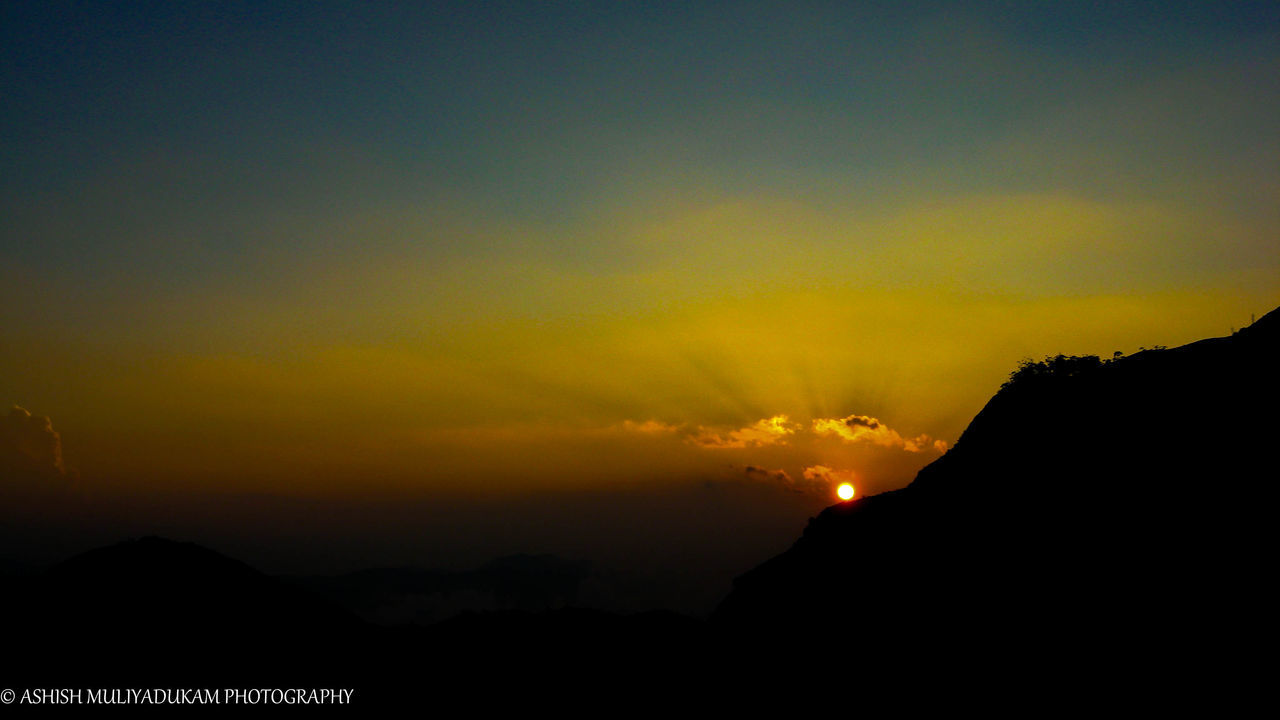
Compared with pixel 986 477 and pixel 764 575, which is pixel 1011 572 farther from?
pixel 764 575

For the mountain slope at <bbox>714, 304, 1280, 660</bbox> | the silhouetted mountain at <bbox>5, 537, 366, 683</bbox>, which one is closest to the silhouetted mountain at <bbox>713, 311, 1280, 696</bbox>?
the mountain slope at <bbox>714, 304, 1280, 660</bbox>

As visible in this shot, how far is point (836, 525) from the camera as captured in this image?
44000 mm

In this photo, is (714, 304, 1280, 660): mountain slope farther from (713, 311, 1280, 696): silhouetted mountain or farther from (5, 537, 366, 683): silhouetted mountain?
(5, 537, 366, 683): silhouetted mountain

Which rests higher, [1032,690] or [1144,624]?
[1144,624]

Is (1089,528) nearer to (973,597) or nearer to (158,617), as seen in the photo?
(973,597)

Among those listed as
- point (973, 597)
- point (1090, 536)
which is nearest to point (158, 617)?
point (973, 597)

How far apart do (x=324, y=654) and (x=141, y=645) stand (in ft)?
41.1

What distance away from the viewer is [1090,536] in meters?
25.6

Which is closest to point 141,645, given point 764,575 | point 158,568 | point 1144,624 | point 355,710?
point 158,568

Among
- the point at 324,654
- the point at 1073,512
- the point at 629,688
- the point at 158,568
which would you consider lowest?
the point at 629,688

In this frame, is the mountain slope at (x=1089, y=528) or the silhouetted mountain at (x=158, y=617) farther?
the silhouetted mountain at (x=158, y=617)

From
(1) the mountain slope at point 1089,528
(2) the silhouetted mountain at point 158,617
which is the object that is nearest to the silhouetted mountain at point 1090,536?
(1) the mountain slope at point 1089,528

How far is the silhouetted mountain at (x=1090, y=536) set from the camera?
2098 centimetres

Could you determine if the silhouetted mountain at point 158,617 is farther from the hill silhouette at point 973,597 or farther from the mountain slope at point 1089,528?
the mountain slope at point 1089,528
